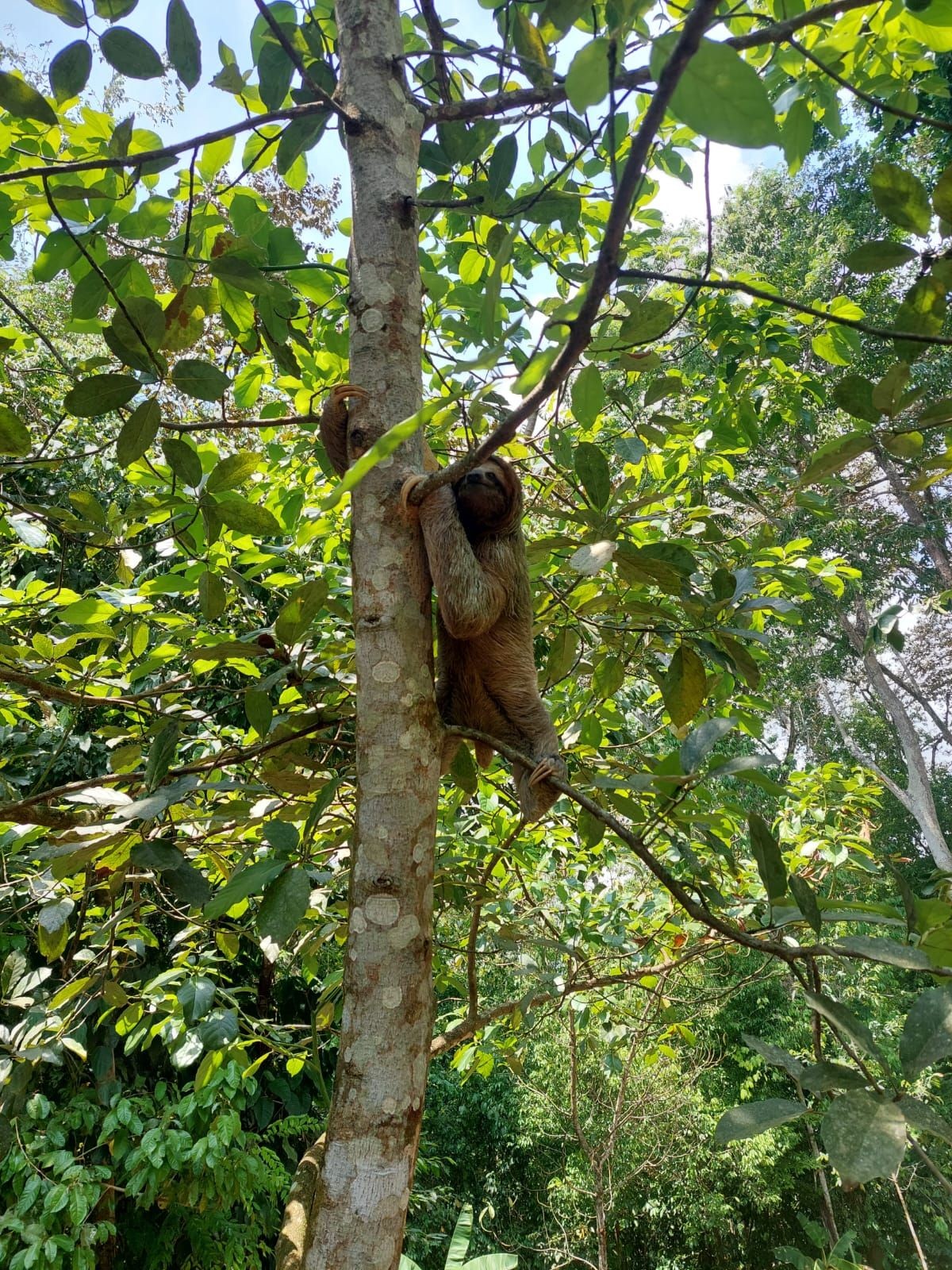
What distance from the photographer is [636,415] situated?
87.2 inches

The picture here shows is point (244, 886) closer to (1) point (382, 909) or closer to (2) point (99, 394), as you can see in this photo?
(1) point (382, 909)

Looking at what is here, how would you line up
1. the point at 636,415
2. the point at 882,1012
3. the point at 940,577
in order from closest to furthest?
the point at 636,415 < the point at 882,1012 < the point at 940,577

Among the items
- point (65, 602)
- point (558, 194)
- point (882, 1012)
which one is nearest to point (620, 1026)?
point (65, 602)

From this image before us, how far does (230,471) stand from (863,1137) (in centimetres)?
158

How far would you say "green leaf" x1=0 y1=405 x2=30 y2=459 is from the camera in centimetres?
155

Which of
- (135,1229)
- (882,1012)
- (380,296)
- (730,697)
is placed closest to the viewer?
(380,296)

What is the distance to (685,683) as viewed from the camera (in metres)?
1.69

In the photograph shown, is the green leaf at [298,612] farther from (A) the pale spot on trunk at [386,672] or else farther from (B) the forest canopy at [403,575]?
(A) the pale spot on trunk at [386,672]

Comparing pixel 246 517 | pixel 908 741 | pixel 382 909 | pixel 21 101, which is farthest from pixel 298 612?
pixel 908 741

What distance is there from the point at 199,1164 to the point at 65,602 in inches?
167

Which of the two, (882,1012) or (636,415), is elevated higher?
(636,415)

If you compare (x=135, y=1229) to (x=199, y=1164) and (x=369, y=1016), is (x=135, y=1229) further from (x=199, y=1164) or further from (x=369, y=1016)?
(x=369, y=1016)

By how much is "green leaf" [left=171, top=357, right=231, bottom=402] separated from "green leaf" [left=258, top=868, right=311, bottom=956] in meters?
0.95

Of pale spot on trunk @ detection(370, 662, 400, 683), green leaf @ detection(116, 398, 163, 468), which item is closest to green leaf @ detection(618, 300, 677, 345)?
pale spot on trunk @ detection(370, 662, 400, 683)
